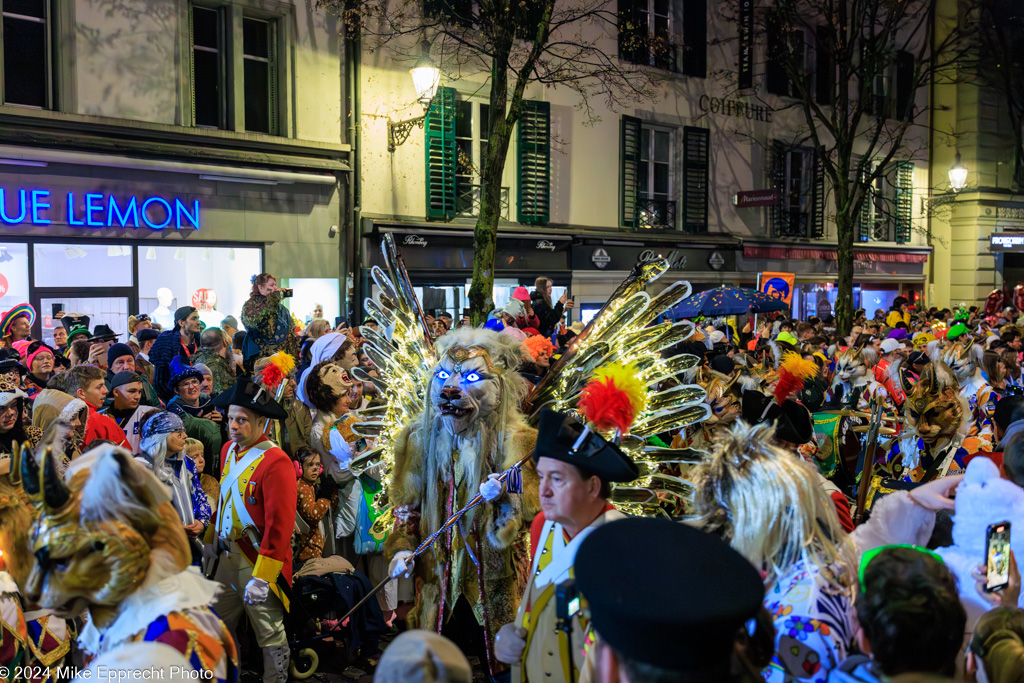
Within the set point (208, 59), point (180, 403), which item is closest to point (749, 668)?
point (180, 403)

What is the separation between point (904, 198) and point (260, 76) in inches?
763

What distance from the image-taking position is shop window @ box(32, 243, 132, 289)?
1149 centimetres

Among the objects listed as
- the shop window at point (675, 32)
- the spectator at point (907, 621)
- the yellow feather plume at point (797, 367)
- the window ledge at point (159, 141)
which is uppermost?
the shop window at point (675, 32)

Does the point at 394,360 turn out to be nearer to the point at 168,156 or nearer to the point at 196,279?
the point at 168,156

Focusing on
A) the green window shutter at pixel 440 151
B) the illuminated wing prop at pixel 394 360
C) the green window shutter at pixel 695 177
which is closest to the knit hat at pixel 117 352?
the illuminated wing prop at pixel 394 360

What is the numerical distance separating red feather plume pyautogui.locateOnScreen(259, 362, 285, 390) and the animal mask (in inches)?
158

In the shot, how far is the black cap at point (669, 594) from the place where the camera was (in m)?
1.58

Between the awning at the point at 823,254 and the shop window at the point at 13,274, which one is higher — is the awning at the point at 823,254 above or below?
above

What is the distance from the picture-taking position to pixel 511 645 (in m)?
2.95

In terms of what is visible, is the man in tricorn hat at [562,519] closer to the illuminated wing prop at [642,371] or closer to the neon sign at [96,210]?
the illuminated wing prop at [642,371]

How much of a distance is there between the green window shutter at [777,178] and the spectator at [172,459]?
18823 mm

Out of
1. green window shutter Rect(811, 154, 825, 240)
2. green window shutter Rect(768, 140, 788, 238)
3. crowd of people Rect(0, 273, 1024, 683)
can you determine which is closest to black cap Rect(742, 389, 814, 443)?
crowd of people Rect(0, 273, 1024, 683)

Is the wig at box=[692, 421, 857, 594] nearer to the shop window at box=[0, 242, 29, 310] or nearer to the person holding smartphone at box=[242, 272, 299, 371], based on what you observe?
the person holding smartphone at box=[242, 272, 299, 371]

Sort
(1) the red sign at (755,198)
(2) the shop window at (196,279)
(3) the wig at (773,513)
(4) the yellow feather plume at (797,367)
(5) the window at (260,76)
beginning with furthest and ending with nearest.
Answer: (1) the red sign at (755,198) < (5) the window at (260,76) < (2) the shop window at (196,279) < (4) the yellow feather plume at (797,367) < (3) the wig at (773,513)
